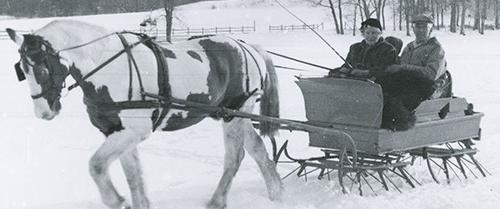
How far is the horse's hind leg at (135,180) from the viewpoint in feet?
19.1

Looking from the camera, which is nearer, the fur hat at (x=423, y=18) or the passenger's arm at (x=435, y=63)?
the passenger's arm at (x=435, y=63)

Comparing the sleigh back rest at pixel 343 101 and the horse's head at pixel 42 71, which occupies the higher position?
the horse's head at pixel 42 71

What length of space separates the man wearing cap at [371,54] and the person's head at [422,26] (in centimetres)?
51

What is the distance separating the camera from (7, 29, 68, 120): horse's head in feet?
16.9

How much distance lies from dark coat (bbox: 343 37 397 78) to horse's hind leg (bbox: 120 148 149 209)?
307cm

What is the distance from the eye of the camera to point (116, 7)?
840 centimetres

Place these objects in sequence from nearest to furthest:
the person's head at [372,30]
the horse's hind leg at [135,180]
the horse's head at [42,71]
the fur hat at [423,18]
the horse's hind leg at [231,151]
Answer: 1. the horse's head at [42,71]
2. the horse's hind leg at [135,180]
3. the horse's hind leg at [231,151]
4. the person's head at [372,30]
5. the fur hat at [423,18]

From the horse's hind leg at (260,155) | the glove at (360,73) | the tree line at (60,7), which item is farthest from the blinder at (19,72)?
the glove at (360,73)

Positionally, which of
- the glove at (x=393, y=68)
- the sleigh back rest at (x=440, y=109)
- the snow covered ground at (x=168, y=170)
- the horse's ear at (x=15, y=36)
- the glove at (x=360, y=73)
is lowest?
the snow covered ground at (x=168, y=170)

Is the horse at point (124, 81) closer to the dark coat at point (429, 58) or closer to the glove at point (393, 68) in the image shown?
the glove at point (393, 68)

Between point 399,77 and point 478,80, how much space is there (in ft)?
57.8

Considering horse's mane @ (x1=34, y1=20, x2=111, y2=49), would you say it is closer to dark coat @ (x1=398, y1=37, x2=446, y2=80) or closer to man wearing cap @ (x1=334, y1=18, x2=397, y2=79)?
man wearing cap @ (x1=334, y1=18, x2=397, y2=79)

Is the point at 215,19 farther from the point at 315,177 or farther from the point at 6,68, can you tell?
the point at 315,177

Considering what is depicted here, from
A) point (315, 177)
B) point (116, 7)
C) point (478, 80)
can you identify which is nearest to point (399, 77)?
point (315, 177)
